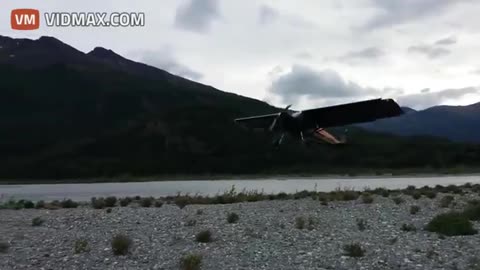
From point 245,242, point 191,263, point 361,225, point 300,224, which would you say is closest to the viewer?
point 191,263

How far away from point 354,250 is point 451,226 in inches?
231

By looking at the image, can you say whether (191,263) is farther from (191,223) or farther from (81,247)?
(191,223)

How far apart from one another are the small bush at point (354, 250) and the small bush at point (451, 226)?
5153 millimetres

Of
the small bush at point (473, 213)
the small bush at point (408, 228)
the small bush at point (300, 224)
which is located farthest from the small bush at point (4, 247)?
Result: the small bush at point (473, 213)

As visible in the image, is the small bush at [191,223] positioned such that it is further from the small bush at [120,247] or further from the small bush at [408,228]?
the small bush at [408,228]

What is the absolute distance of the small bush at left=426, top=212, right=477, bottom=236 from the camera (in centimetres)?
1942

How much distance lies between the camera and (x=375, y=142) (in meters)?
180

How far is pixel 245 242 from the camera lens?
18281 mm

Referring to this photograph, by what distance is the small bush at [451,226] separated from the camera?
1942cm

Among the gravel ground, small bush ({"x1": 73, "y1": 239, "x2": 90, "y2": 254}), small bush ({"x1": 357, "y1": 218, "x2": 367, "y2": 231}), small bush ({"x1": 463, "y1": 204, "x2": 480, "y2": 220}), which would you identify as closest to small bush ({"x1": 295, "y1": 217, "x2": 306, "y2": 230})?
the gravel ground

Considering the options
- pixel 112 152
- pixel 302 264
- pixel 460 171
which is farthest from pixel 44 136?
pixel 302 264

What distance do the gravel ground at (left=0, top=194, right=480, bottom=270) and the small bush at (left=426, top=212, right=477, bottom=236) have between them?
2.18 ft

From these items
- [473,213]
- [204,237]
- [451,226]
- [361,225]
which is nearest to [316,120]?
[204,237]

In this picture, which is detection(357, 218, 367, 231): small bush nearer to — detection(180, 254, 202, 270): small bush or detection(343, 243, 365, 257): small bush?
detection(343, 243, 365, 257): small bush
